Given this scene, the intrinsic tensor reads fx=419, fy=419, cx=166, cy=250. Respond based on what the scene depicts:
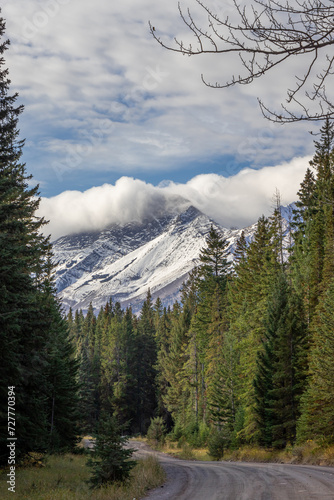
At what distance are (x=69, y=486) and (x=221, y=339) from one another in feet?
106

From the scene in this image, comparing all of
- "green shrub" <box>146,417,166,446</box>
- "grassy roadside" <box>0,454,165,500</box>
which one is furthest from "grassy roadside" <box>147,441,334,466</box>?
"green shrub" <box>146,417,166,446</box>

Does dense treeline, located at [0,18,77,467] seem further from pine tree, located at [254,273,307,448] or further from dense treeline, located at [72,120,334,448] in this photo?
pine tree, located at [254,273,307,448]

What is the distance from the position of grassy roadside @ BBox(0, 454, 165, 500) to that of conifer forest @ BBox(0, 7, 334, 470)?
128cm

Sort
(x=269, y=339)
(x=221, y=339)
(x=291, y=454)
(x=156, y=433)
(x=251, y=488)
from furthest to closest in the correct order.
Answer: (x=156, y=433) < (x=221, y=339) < (x=269, y=339) < (x=291, y=454) < (x=251, y=488)

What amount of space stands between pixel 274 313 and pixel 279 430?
682 centimetres

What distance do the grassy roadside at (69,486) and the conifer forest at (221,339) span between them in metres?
1.28

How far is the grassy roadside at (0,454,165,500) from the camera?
9141mm

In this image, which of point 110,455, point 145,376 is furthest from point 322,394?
point 145,376

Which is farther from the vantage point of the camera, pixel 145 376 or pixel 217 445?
pixel 145 376

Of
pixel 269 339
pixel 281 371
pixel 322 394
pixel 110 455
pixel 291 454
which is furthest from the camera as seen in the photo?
pixel 269 339

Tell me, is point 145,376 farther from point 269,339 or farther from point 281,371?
point 281,371

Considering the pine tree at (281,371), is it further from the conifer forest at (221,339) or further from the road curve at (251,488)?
the road curve at (251,488)

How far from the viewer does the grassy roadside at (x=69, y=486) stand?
9.14 metres

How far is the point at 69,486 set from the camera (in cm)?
1130
